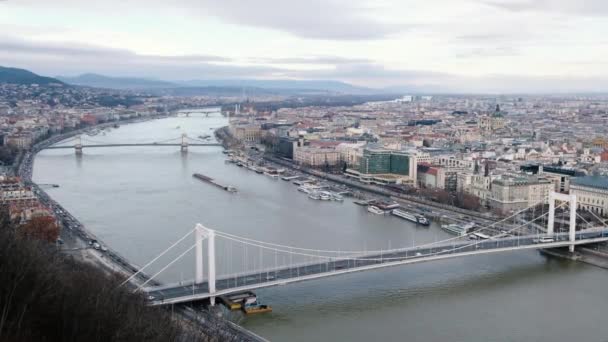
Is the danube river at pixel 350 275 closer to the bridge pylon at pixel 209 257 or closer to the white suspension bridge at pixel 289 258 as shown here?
the white suspension bridge at pixel 289 258

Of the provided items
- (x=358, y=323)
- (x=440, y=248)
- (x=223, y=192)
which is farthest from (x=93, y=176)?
(x=358, y=323)

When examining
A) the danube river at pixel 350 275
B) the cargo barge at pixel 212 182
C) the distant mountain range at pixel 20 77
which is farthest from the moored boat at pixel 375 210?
the distant mountain range at pixel 20 77

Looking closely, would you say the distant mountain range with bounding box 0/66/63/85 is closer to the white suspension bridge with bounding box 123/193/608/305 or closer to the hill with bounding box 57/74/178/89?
the hill with bounding box 57/74/178/89

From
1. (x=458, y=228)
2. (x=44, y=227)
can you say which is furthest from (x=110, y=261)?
(x=458, y=228)

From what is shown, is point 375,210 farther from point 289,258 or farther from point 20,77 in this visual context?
point 20,77

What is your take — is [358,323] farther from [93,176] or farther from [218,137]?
[218,137]

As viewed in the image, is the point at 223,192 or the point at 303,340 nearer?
the point at 303,340
